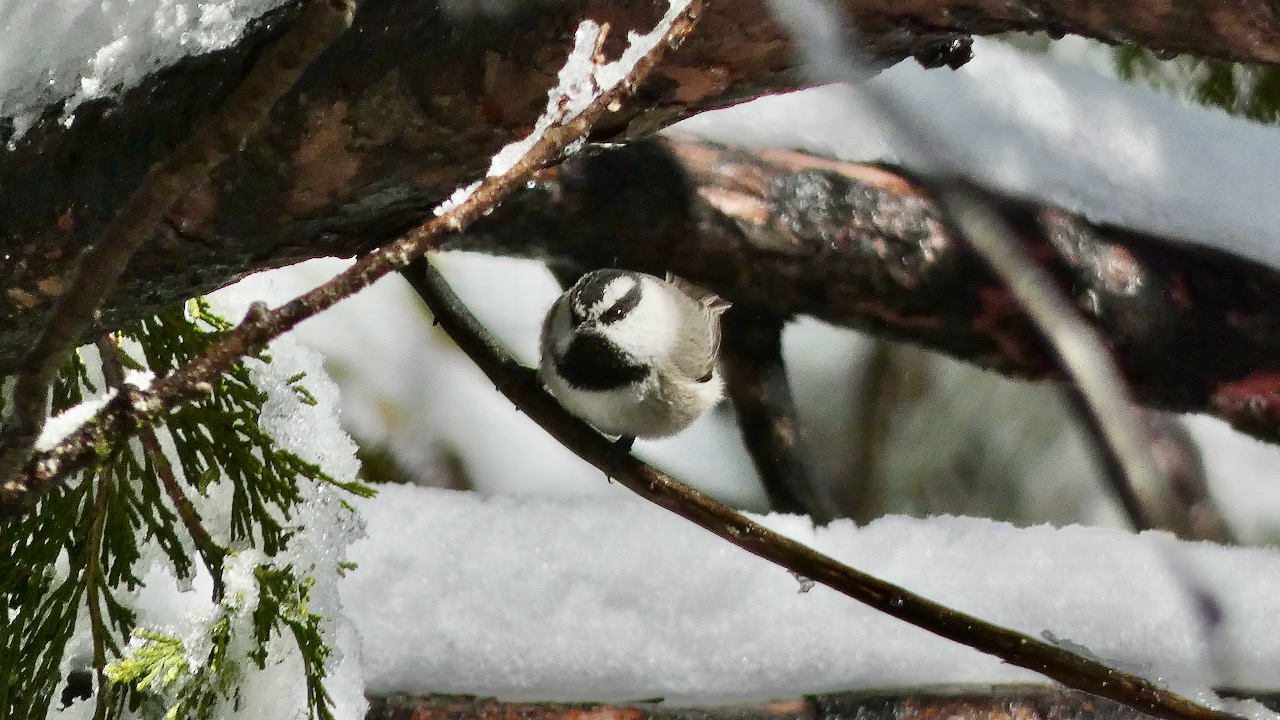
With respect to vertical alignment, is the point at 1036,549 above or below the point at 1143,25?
below

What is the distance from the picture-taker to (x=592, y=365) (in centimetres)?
124

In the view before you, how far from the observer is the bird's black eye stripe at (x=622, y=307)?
1.28 m

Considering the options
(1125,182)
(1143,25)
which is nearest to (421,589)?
(1143,25)

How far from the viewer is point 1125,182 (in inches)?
69.4

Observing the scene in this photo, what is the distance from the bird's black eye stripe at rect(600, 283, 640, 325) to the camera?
4.19ft

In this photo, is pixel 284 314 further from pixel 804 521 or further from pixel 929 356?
pixel 929 356

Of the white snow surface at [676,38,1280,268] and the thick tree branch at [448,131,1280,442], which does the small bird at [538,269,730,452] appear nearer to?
the thick tree branch at [448,131,1280,442]

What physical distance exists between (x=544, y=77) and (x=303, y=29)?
0.99 feet

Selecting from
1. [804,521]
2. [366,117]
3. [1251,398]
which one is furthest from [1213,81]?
[366,117]

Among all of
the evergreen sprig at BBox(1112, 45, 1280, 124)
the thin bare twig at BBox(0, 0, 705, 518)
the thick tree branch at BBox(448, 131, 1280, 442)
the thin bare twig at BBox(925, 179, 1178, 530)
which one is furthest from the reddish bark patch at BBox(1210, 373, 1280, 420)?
the thin bare twig at BBox(0, 0, 705, 518)

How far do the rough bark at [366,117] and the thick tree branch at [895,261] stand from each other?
2.13ft

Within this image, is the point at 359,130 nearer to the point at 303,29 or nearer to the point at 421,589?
the point at 303,29

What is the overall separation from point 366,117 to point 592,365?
1.75ft

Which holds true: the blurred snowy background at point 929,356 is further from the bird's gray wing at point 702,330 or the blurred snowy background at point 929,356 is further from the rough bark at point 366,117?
the rough bark at point 366,117
